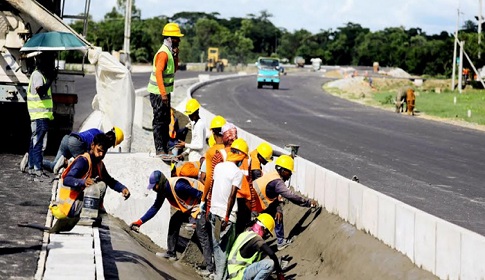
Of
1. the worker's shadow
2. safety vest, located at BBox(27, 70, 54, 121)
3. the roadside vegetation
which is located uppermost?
safety vest, located at BBox(27, 70, 54, 121)

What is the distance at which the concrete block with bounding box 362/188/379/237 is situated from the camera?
11.8m

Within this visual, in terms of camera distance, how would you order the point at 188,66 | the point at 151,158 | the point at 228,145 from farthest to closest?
the point at 188,66
the point at 151,158
the point at 228,145

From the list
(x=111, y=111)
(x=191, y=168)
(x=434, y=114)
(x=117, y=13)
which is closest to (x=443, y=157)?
(x=111, y=111)

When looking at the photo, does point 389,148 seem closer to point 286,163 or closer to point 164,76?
point 164,76

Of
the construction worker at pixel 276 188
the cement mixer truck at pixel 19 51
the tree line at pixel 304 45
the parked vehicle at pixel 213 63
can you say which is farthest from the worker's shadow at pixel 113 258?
the parked vehicle at pixel 213 63

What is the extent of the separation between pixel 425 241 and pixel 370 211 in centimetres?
207

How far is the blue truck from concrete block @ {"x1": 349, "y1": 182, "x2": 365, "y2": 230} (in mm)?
54261

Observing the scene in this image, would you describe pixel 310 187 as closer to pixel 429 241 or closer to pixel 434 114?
pixel 429 241

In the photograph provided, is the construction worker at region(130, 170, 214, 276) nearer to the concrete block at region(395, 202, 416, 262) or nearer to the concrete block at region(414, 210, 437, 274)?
the concrete block at region(395, 202, 416, 262)

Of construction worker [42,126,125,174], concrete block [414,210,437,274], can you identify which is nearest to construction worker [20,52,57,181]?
construction worker [42,126,125,174]

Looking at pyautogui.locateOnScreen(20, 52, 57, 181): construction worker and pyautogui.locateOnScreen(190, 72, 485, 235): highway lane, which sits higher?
pyautogui.locateOnScreen(20, 52, 57, 181): construction worker

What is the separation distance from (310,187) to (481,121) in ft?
79.6

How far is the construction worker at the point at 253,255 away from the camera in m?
11.3

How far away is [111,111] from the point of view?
1995 centimetres
